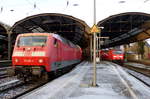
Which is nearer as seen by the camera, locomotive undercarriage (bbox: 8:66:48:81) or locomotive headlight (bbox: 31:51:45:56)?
locomotive undercarriage (bbox: 8:66:48:81)

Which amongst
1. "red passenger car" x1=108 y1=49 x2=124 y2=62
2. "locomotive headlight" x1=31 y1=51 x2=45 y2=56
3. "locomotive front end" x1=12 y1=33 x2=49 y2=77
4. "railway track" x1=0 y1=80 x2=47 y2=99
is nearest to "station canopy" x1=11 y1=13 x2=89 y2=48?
"red passenger car" x1=108 y1=49 x2=124 y2=62

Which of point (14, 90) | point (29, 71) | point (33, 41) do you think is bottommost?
point (14, 90)

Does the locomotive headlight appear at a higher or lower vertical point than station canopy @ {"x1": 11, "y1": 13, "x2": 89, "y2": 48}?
lower

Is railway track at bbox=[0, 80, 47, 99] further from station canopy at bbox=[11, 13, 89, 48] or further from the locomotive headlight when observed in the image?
station canopy at bbox=[11, 13, 89, 48]

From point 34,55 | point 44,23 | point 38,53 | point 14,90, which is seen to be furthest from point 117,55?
point 14,90

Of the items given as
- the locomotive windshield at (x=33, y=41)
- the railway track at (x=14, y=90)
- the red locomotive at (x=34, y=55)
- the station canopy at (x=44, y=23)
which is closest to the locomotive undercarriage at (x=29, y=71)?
the red locomotive at (x=34, y=55)

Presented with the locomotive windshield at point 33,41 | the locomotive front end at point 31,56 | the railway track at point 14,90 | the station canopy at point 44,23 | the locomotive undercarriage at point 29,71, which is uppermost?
the station canopy at point 44,23

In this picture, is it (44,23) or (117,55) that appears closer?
(44,23)

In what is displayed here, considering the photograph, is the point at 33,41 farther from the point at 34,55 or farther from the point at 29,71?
the point at 29,71

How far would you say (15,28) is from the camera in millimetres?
37844

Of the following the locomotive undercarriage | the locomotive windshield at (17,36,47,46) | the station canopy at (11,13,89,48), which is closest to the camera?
the locomotive undercarriage

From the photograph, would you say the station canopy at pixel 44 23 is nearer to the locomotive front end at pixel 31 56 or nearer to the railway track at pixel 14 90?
the locomotive front end at pixel 31 56

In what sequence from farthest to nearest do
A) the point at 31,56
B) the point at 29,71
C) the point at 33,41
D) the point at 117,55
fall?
the point at 117,55 < the point at 33,41 < the point at 31,56 < the point at 29,71

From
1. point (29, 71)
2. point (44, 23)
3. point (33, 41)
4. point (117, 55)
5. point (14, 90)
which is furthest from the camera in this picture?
point (117, 55)
